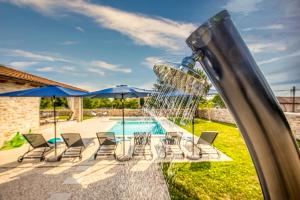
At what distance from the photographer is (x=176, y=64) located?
92 cm

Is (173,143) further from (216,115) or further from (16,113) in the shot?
(216,115)

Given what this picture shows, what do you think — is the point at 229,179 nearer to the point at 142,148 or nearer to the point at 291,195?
the point at 142,148

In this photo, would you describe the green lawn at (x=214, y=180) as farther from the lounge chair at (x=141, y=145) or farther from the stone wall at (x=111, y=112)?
the stone wall at (x=111, y=112)

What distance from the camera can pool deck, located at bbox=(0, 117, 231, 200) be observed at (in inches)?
254

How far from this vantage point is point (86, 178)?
304 inches

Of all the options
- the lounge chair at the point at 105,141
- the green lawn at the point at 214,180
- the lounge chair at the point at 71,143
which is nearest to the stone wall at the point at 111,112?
the lounge chair at the point at 105,141

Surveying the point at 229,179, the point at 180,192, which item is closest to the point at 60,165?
the point at 180,192

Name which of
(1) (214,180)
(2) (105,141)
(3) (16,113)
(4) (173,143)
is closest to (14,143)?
(3) (16,113)

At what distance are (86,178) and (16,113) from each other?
10.4 metres

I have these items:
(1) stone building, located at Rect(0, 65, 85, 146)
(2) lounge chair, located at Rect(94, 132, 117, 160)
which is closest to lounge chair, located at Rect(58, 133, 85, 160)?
(2) lounge chair, located at Rect(94, 132, 117, 160)

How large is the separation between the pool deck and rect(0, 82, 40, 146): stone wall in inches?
150

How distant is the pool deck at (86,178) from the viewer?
254 inches

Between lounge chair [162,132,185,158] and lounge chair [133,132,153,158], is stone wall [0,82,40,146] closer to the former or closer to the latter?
lounge chair [133,132,153,158]

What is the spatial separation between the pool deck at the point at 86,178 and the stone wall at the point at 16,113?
3.80 meters
